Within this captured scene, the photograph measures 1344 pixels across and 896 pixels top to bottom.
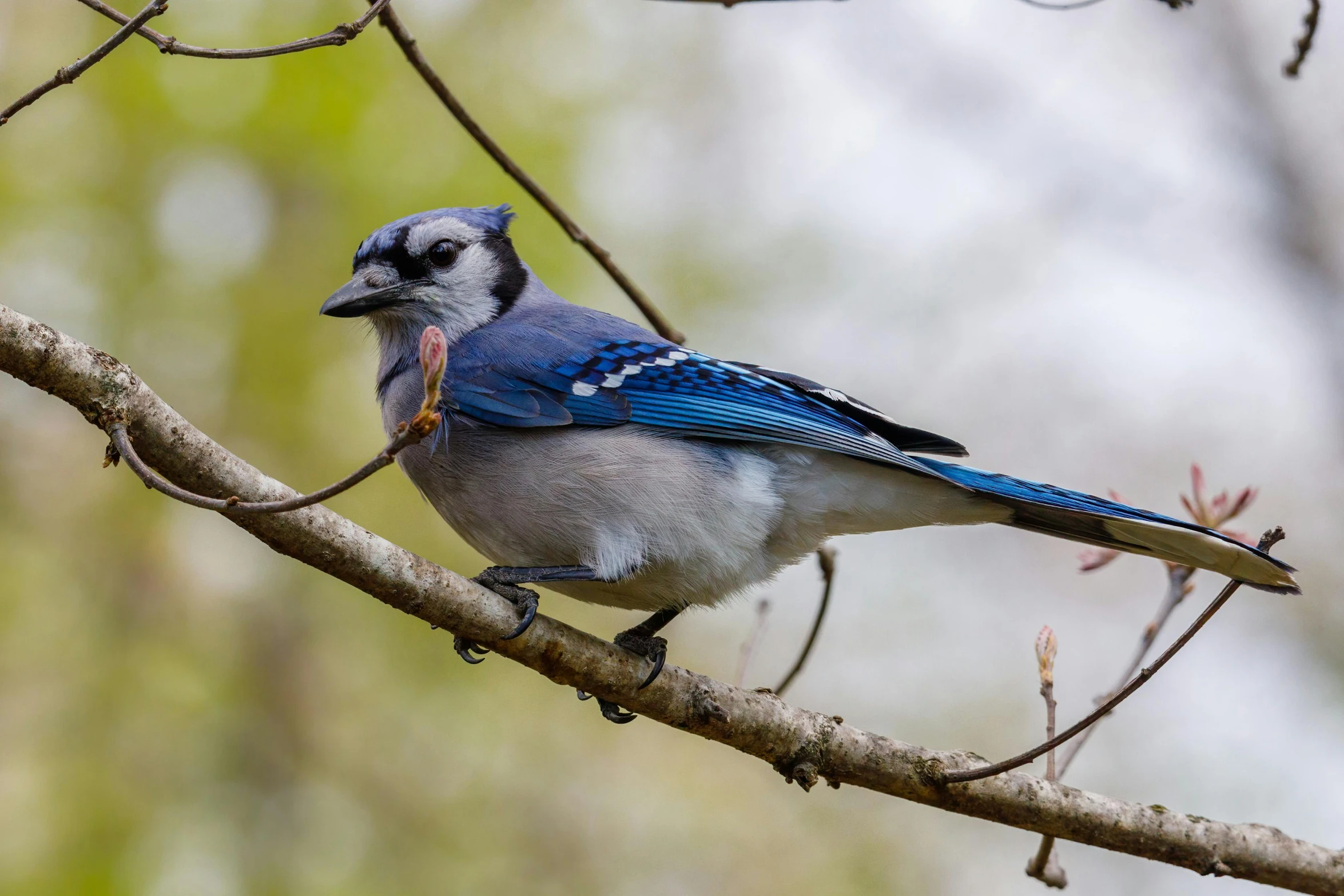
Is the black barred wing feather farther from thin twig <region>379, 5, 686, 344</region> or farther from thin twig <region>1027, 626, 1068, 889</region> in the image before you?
thin twig <region>1027, 626, 1068, 889</region>

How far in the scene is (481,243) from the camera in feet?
11.9

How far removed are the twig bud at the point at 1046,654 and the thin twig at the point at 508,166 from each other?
1404 millimetres

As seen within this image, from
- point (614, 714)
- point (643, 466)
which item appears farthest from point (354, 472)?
point (614, 714)

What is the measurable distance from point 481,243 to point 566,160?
2802 mm

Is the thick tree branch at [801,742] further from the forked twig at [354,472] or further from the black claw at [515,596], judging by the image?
the forked twig at [354,472]

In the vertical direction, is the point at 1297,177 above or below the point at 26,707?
above

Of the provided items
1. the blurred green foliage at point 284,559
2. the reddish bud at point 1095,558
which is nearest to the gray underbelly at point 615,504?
the reddish bud at point 1095,558

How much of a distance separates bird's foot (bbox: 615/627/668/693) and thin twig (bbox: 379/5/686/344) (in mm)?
1072

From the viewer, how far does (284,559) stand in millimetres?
6266

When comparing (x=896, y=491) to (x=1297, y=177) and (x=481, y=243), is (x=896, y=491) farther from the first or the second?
(x=1297, y=177)

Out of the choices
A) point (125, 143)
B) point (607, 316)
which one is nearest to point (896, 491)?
point (607, 316)

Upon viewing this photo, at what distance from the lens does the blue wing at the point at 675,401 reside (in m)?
3.09

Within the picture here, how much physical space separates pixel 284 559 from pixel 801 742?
13.9ft

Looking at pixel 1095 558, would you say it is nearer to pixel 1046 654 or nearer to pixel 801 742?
pixel 1046 654
